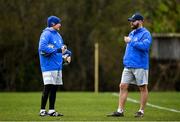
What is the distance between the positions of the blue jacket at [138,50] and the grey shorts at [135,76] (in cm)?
11

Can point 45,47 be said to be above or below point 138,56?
above

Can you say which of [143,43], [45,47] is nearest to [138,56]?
[143,43]

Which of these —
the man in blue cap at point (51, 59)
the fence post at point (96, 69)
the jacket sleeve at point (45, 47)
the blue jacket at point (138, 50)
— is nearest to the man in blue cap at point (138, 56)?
the blue jacket at point (138, 50)

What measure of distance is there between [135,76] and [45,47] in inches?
78.2

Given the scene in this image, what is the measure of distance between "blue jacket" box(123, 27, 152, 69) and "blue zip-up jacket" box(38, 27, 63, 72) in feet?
4.82

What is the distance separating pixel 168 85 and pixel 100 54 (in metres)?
4.41

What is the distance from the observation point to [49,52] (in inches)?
587

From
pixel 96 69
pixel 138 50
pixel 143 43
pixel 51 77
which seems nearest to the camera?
pixel 143 43

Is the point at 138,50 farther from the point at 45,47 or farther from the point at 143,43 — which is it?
the point at 45,47

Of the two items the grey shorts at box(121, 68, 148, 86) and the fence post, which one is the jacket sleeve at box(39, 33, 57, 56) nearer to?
the grey shorts at box(121, 68, 148, 86)

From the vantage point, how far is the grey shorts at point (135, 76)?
14.8 meters

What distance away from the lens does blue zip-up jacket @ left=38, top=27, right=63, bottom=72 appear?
14938 millimetres

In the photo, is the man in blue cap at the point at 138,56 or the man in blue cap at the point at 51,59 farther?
the man in blue cap at the point at 51,59

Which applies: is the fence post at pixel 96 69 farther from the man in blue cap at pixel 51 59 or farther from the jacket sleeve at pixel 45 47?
the jacket sleeve at pixel 45 47
